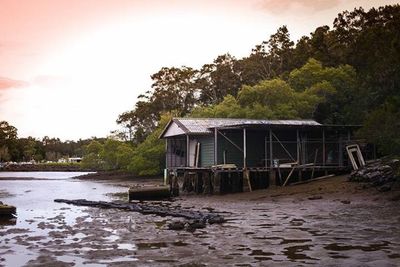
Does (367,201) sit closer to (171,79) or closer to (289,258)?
(289,258)

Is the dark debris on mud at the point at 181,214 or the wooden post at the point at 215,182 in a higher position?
the wooden post at the point at 215,182

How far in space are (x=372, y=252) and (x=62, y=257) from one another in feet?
24.0

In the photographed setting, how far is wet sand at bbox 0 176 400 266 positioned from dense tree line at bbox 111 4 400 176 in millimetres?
5295

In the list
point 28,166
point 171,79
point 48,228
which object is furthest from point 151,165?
point 28,166

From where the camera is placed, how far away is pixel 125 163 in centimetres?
6712

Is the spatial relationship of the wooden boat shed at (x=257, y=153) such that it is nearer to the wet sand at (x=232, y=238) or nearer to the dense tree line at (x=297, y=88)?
the dense tree line at (x=297, y=88)

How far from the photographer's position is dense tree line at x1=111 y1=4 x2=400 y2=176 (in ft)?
95.2

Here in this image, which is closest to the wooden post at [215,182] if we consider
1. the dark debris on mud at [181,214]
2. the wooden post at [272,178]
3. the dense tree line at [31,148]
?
the wooden post at [272,178]

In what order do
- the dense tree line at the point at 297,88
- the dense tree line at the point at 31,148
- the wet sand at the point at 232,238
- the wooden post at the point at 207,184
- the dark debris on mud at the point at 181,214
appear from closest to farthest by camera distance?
the wet sand at the point at 232,238, the dark debris on mud at the point at 181,214, the dense tree line at the point at 297,88, the wooden post at the point at 207,184, the dense tree line at the point at 31,148

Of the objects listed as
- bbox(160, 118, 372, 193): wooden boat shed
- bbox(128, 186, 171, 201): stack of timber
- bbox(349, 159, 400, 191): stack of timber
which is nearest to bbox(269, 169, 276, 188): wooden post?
bbox(160, 118, 372, 193): wooden boat shed

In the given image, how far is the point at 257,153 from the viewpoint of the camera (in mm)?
36812

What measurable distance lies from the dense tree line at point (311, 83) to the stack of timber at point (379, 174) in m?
0.86

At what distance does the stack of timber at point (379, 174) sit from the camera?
997 inches

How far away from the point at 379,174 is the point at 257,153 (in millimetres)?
10940
